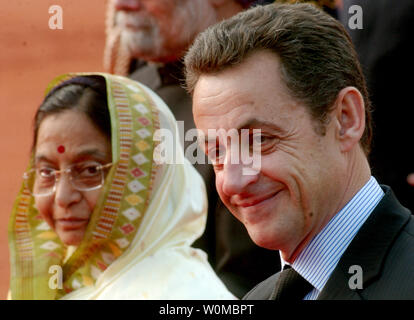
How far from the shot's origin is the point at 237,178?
2105mm

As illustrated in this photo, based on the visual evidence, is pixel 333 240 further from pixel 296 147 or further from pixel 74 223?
pixel 74 223

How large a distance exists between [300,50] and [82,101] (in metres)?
1.81

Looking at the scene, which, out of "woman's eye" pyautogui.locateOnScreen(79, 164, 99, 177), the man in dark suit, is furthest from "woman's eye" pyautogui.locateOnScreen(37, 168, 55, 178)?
the man in dark suit

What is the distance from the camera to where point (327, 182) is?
6.95 feet

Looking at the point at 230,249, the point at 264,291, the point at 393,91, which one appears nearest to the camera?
the point at 264,291

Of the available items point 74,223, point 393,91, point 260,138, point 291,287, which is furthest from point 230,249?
point 260,138

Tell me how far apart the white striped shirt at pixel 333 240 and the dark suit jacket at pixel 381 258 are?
34 millimetres

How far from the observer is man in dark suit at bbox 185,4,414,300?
211 centimetres

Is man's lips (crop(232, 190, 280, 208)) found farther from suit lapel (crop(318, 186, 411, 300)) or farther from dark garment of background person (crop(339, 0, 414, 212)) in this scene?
dark garment of background person (crop(339, 0, 414, 212))

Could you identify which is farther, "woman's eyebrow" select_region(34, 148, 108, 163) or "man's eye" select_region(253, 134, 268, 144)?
"woman's eyebrow" select_region(34, 148, 108, 163)

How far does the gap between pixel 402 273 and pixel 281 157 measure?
432mm

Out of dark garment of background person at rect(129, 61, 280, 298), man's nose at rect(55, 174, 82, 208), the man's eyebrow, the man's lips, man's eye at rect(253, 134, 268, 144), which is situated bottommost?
dark garment of background person at rect(129, 61, 280, 298)

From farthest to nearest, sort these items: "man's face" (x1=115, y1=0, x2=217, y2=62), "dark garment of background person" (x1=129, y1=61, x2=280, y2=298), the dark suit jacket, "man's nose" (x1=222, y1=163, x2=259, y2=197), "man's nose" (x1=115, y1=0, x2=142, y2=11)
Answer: "man's nose" (x1=115, y1=0, x2=142, y2=11) → "man's face" (x1=115, y1=0, x2=217, y2=62) → "dark garment of background person" (x1=129, y1=61, x2=280, y2=298) → "man's nose" (x1=222, y1=163, x2=259, y2=197) → the dark suit jacket

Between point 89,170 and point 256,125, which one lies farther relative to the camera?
point 89,170
